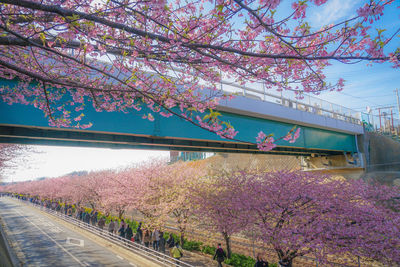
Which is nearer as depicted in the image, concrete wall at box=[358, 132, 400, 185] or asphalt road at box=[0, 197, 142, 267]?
asphalt road at box=[0, 197, 142, 267]

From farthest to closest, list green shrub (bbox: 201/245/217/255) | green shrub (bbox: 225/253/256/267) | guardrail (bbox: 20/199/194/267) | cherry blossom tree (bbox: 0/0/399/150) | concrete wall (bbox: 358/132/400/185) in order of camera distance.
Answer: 1. concrete wall (bbox: 358/132/400/185)
2. green shrub (bbox: 201/245/217/255)
3. green shrub (bbox: 225/253/256/267)
4. guardrail (bbox: 20/199/194/267)
5. cherry blossom tree (bbox: 0/0/399/150)

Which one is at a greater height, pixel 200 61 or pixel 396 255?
pixel 200 61

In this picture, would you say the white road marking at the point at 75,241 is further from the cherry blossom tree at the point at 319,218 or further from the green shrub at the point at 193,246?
the cherry blossom tree at the point at 319,218

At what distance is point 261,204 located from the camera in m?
9.92

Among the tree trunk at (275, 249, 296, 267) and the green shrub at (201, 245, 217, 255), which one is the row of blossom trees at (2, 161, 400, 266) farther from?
the green shrub at (201, 245, 217, 255)

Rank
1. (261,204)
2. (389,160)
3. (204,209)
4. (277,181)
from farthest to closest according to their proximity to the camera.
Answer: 1. (389,160)
2. (204,209)
3. (277,181)
4. (261,204)

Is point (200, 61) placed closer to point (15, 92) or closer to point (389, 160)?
point (15, 92)

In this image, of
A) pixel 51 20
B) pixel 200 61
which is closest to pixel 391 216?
pixel 200 61

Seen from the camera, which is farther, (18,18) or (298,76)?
(298,76)

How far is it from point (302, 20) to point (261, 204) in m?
7.31

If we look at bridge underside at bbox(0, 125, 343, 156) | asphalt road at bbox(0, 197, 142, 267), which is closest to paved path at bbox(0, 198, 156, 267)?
asphalt road at bbox(0, 197, 142, 267)

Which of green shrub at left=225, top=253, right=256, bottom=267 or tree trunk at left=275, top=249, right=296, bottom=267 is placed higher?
tree trunk at left=275, top=249, right=296, bottom=267

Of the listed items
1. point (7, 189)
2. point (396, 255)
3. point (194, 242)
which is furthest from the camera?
point (7, 189)

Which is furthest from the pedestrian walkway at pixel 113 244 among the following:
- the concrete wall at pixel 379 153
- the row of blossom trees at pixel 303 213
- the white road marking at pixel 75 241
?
the concrete wall at pixel 379 153
